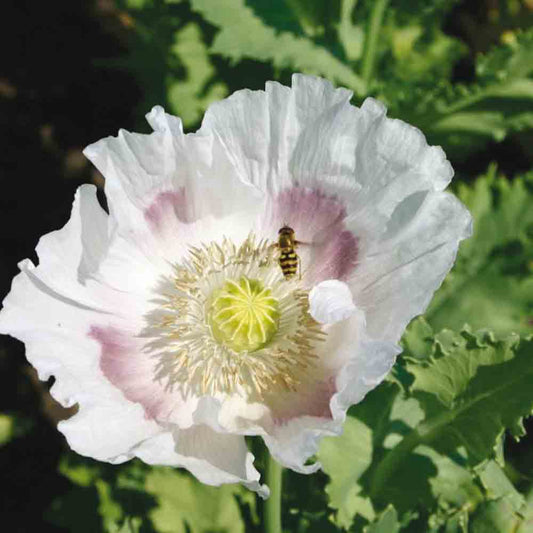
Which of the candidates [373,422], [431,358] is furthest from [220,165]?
[373,422]

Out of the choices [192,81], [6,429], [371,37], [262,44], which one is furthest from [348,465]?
[192,81]

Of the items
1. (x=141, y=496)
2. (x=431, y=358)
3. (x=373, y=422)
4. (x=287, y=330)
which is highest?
(x=431, y=358)

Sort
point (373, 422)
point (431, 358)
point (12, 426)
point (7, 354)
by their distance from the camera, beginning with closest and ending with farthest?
point (431, 358), point (373, 422), point (12, 426), point (7, 354)

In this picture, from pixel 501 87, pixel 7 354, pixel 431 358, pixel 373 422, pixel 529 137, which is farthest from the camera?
pixel 529 137

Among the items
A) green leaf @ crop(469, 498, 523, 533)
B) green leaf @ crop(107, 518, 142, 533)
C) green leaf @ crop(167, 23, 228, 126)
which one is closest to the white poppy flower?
green leaf @ crop(107, 518, 142, 533)

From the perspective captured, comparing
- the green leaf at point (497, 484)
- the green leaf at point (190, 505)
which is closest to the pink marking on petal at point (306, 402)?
the green leaf at point (497, 484)

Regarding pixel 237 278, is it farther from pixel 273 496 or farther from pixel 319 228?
pixel 273 496

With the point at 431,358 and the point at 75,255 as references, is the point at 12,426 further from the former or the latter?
the point at 431,358

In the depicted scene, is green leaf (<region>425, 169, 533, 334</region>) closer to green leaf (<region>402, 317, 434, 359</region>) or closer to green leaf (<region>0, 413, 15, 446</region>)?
green leaf (<region>402, 317, 434, 359</region>)
